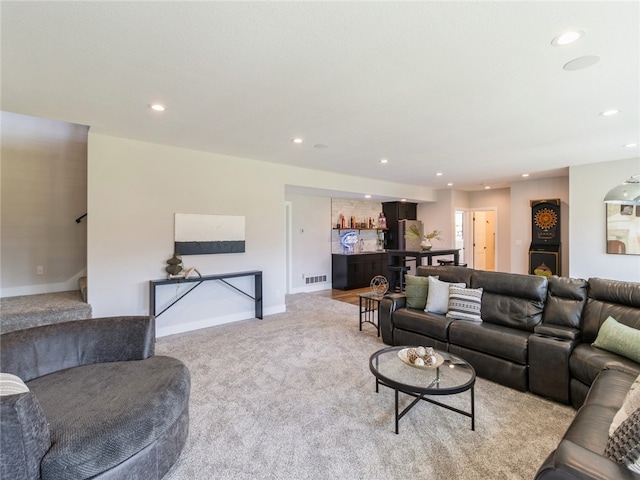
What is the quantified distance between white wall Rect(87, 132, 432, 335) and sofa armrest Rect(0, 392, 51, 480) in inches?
117

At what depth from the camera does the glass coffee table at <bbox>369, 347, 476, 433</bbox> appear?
2.08 m

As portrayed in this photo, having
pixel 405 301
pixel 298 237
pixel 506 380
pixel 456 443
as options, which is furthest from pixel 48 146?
pixel 506 380

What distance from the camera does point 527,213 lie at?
23.4ft

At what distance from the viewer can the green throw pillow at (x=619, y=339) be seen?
7.37ft

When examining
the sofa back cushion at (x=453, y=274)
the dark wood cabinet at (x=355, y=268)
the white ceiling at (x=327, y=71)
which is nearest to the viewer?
the white ceiling at (x=327, y=71)

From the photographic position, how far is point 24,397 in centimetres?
128

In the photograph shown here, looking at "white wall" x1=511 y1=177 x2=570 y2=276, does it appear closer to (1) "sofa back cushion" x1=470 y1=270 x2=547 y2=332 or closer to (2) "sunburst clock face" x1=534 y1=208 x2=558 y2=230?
(2) "sunburst clock face" x1=534 y1=208 x2=558 y2=230

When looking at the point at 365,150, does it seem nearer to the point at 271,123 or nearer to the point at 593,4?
the point at 271,123

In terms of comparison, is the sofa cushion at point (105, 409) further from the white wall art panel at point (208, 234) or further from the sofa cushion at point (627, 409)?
the white wall art panel at point (208, 234)

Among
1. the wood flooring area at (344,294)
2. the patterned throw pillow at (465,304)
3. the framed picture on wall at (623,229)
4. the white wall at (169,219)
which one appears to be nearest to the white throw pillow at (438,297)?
the patterned throw pillow at (465,304)

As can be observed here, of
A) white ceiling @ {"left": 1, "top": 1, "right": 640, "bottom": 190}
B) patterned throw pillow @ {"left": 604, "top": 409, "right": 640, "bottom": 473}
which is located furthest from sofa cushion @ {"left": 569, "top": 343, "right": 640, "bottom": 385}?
white ceiling @ {"left": 1, "top": 1, "right": 640, "bottom": 190}

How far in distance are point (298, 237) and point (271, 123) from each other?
4194 mm

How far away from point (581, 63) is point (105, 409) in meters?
3.74

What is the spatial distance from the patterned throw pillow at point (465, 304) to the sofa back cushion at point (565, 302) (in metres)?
0.60
